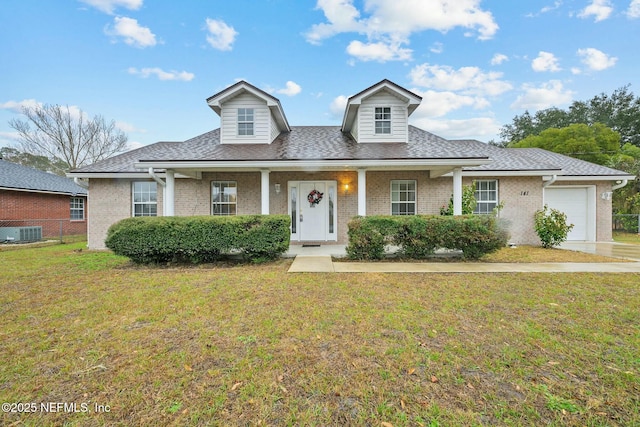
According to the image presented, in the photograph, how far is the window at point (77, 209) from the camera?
61.9 feet

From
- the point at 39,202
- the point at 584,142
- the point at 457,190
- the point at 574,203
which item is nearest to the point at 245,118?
the point at 457,190

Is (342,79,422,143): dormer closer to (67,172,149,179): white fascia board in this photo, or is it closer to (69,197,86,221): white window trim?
(67,172,149,179): white fascia board

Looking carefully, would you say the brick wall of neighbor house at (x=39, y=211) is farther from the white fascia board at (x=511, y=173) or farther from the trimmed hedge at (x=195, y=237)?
the white fascia board at (x=511, y=173)

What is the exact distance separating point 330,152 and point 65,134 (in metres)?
32.0

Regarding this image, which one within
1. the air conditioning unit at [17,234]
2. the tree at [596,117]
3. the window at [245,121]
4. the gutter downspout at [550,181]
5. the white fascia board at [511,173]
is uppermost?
the tree at [596,117]

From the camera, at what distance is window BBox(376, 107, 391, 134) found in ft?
35.8

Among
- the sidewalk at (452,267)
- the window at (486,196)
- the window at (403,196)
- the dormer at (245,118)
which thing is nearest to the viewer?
the sidewalk at (452,267)

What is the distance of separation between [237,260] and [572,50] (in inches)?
857

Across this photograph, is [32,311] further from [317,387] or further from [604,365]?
[604,365]

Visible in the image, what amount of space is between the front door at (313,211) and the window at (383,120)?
289 cm

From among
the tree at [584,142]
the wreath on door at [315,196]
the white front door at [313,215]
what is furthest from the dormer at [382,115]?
the tree at [584,142]

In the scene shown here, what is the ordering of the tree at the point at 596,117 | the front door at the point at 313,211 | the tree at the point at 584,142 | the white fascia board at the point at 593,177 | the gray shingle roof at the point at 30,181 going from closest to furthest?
the front door at the point at 313,211, the white fascia board at the point at 593,177, the gray shingle roof at the point at 30,181, the tree at the point at 584,142, the tree at the point at 596,117

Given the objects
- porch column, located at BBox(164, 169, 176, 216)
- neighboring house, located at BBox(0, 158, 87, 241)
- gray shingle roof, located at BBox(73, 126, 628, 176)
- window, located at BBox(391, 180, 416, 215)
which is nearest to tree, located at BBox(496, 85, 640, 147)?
gray shingle roof, located at BBox(73, 126, 628, 176)

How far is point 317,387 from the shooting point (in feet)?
7.74
